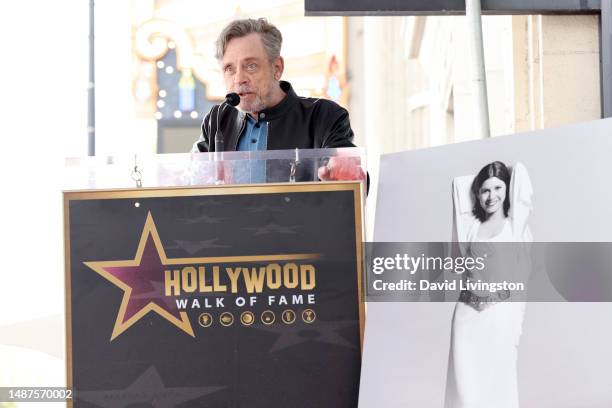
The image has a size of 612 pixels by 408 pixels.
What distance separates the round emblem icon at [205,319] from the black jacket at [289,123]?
3.15 ft

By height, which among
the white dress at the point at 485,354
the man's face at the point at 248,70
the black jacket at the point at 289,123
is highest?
the man's face at the point at 248,70

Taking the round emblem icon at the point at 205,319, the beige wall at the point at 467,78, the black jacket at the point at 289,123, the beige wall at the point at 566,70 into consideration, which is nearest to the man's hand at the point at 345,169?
the beige wall at the point at 467,78

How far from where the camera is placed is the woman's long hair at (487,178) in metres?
2.95

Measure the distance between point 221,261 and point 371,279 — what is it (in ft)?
1.46

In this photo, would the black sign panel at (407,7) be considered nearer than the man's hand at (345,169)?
No

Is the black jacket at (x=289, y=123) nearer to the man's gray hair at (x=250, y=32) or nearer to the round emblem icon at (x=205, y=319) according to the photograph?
the man's gray hair at (x=250, y=32)

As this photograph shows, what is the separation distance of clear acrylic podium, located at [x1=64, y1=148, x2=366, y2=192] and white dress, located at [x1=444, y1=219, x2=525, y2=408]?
1.94 feet

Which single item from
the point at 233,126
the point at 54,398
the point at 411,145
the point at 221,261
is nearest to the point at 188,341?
the point at 221,261

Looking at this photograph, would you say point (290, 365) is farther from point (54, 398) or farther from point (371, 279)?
point (54, 398)

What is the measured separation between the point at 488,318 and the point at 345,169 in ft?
2.10

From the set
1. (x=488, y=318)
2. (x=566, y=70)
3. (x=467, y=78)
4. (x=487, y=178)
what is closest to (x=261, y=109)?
(x=487, y=178)

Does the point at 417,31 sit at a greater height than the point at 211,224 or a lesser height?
greater

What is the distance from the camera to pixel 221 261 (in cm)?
318

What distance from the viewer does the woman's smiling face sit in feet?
9.72
